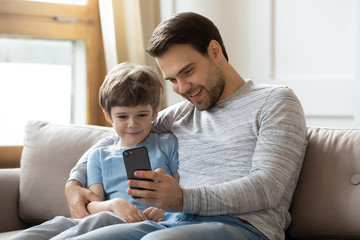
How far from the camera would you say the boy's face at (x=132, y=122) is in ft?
5.91

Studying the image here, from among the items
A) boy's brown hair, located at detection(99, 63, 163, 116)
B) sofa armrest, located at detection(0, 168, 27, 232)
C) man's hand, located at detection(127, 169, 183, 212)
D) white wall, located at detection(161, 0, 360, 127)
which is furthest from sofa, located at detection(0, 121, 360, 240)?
white wall, located at detection(161, 0, 360, 127)

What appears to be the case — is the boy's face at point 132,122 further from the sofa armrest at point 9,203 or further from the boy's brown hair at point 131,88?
the sofa armrest at point 9,203

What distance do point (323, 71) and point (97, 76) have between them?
1102 mm

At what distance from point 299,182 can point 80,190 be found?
0.68 m

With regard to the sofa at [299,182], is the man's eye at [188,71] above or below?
above

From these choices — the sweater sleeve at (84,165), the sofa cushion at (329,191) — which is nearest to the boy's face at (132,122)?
the sweater sleeve at (84,165)

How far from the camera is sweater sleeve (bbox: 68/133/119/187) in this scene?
191cm

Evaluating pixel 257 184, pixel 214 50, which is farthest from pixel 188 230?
pixel 214 50

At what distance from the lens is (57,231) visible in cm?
161

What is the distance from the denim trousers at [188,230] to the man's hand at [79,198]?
0.31 m

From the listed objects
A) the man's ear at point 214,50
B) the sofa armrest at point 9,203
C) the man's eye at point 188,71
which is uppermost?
the man's ear at point 214,50

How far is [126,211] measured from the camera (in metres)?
1.65

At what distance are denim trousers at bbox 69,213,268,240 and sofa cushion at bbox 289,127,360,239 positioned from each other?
0.24m

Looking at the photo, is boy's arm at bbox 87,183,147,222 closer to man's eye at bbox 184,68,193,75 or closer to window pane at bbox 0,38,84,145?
man's eye at bbox 184,68,193,75
